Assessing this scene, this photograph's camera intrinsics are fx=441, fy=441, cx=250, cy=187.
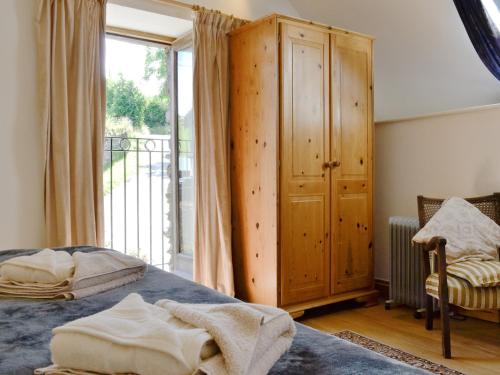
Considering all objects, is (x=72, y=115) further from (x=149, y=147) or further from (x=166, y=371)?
(x=166, y=371)

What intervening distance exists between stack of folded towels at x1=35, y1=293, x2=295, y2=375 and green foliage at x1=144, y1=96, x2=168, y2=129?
3088 millimetres

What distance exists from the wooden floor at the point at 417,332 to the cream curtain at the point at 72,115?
5.54 feet

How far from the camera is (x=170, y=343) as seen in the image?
2.30 ft

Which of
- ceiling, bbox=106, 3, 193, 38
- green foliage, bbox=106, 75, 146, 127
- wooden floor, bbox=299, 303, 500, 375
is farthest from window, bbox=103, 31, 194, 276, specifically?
wooden floor, bbox=299, 303, 500, 375

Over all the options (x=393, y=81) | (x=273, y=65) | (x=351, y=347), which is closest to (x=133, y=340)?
(x=351, y=347)

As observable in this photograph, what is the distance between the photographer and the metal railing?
374cm

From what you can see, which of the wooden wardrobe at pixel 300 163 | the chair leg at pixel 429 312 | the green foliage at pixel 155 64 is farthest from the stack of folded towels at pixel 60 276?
the green foliage at pixel 155 64

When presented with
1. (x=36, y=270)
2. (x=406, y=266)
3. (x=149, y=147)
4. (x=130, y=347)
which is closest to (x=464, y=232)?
(x=406, y=266)

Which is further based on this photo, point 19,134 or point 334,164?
point 334,164

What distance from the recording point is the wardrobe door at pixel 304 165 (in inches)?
117

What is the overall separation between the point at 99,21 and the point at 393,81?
2.51m

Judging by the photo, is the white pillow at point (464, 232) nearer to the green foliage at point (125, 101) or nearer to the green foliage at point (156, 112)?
the green foliage at point (156, 112)

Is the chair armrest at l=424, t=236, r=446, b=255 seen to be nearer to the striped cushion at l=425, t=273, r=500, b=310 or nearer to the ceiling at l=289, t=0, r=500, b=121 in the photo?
the striped cushion at l=425, t=273, r=500, b=310

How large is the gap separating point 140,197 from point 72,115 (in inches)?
52.0
